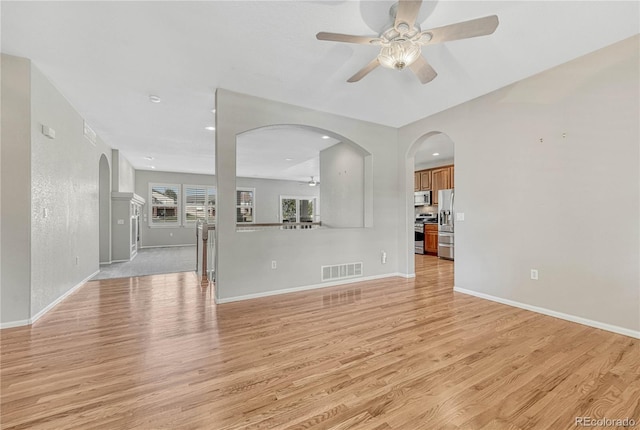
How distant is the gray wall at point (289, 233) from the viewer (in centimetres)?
366

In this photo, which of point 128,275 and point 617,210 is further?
point 128,275

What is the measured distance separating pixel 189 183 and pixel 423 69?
389 inches

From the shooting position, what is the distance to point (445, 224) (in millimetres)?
7270

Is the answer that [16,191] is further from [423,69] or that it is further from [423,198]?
[423,198]

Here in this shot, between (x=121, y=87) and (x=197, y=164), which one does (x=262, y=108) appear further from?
(x=197, y=164)

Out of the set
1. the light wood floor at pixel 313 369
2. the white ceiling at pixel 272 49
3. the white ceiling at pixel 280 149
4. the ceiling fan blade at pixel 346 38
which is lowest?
the light wood floor at pixel 313 369

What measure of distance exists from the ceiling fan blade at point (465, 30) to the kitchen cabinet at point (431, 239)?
6414 mm

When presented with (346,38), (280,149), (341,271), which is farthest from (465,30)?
(280,149)

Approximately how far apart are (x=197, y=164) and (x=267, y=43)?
22.6 ft

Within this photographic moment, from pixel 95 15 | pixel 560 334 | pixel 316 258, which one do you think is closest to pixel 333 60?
pixel 95 15

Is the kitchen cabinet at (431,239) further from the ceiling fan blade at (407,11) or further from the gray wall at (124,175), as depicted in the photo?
the gray wall at (124,175)

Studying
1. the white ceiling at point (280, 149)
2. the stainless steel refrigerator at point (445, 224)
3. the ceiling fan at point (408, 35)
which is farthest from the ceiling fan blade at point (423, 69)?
the stainless steel refrigerator at point (445, 224)

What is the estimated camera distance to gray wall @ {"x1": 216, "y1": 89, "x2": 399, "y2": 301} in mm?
3656

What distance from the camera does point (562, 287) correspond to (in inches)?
120
